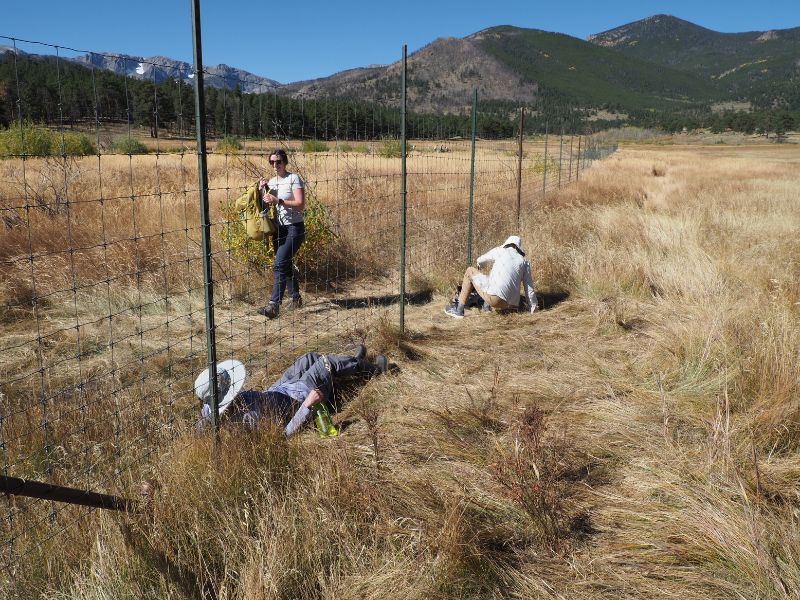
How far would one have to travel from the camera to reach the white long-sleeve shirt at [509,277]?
→ 6500 millimetres

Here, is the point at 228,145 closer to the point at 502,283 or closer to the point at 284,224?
the point at 284,224

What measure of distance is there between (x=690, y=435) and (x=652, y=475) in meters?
0.57

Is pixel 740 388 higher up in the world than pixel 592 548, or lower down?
higher up

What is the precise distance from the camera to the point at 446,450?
3518mm

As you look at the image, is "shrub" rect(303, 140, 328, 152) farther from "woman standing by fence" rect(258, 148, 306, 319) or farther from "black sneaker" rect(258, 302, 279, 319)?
"black sneaker" rect(258, 302, 279, 319)

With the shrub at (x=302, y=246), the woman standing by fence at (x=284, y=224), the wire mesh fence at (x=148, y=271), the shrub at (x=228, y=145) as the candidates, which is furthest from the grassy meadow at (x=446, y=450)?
the shrub at (x=302, y=246)

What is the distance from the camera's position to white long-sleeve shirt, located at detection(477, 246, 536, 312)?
6.50 m

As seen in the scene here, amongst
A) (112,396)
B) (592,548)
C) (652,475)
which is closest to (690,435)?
(652,475)

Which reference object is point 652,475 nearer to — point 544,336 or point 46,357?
point 544,336

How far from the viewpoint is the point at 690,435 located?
3.64 m

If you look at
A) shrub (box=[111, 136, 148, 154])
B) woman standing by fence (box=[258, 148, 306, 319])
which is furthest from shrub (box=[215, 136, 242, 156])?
woman standing by fence (box=[258, 148, 306, 319])

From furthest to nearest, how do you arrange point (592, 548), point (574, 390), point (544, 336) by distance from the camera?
point (544, 336), point (574, 390), point (592, 548)

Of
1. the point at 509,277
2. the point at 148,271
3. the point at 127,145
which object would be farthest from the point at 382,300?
the point at 148,271

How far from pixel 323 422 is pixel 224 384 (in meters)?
0.65
